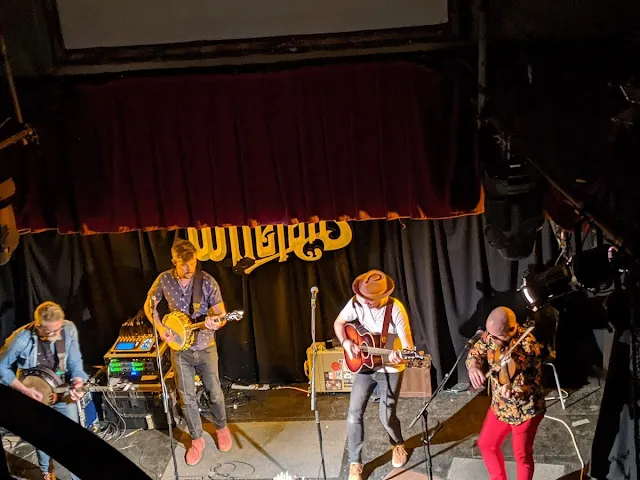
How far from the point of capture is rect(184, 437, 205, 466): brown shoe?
20.1 ft

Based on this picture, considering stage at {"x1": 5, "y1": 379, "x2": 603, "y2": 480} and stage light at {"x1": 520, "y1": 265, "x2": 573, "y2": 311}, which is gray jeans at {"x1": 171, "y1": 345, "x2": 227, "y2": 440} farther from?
stage light at {"x1": 520, "y1": 265, "x2": 573, "y2": 311}

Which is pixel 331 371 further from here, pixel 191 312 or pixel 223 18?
pixel 223 18

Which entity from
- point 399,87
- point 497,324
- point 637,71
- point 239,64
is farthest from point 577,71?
point 239,64

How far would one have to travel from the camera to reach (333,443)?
6.29 meters

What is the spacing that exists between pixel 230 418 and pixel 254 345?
83 cm

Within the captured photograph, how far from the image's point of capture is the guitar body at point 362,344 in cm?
549

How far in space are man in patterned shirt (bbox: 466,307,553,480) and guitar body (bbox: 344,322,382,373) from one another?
776mm

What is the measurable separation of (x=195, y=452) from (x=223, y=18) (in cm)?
357

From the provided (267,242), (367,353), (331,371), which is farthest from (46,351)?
(331,371)

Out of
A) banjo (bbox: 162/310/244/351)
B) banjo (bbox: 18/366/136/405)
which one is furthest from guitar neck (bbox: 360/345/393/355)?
banjo (bbox: 18/366/136/405)

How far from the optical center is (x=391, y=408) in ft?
18.5

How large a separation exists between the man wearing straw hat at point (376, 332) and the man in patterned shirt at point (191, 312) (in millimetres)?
1107

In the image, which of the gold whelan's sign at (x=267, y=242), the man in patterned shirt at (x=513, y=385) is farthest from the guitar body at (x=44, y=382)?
the man in patterned shirt at (x=513, y=385)

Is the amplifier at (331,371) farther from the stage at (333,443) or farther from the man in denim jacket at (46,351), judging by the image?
the man in denim jacket at (46,351)
